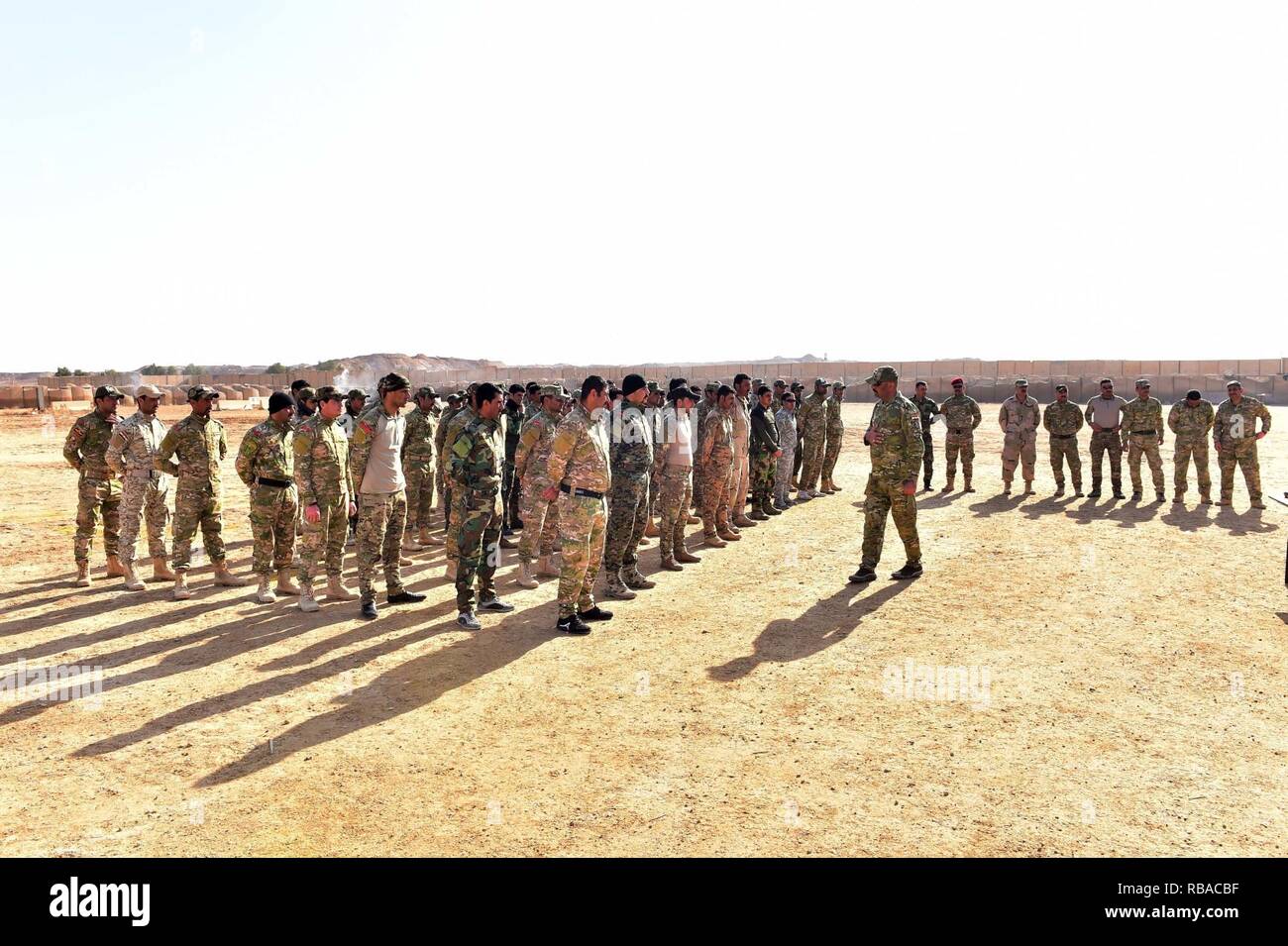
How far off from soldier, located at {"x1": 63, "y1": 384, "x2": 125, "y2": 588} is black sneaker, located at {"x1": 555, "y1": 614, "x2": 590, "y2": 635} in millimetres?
5565

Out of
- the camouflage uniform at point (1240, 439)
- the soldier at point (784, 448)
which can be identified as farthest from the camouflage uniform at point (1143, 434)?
the soldier at point (784, 448)

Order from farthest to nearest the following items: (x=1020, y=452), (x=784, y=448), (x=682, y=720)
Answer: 1. (x=1020, y=452)
2. (x=784, y=448)
3. (x=682, y=720)

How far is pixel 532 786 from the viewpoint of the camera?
175 inches

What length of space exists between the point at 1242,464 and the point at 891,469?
8.87 metres

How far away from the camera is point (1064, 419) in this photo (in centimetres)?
1459

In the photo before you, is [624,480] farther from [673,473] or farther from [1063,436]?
[1063,436]

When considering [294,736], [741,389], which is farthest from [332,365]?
[294,736]

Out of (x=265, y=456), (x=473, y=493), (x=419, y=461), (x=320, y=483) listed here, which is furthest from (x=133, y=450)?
(x=473, y=493)

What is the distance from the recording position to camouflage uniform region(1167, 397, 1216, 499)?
45.3 ft

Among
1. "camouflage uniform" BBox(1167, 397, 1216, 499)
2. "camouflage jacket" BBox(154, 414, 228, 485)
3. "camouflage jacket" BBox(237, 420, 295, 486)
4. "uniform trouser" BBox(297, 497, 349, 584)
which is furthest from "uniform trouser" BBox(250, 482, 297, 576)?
"camouflage uniform" BBox(1167, 397, 1216, 499)

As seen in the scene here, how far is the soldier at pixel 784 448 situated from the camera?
46.8ft

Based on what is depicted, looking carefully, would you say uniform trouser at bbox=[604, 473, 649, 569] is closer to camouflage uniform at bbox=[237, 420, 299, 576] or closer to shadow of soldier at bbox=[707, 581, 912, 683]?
shadow of soldier at bbox=[707, 581, 912, 683]
